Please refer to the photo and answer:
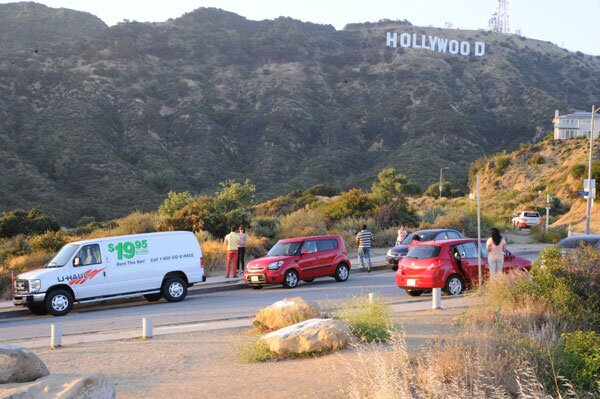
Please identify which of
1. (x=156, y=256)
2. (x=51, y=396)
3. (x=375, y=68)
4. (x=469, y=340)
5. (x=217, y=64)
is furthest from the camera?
(x=375, y=68)

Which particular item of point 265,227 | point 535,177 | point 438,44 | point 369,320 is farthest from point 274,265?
point 438,44

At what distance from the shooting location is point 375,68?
349 feet

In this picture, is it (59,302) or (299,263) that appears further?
(299,263)

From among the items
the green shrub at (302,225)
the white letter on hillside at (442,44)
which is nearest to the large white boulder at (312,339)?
the green shrub at (302,225)

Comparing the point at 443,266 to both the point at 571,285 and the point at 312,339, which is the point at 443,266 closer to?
the point at 571,285

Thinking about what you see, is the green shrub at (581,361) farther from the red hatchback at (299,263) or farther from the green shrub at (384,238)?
the green shrub at (384,238)

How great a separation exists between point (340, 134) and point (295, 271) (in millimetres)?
63980

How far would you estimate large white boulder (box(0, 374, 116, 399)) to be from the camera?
6562 millimetres

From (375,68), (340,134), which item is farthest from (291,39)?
(340,134)

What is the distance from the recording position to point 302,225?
35.6 meters

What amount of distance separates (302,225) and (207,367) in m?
25.3

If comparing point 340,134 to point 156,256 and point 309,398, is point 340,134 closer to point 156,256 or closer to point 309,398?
point 156,256

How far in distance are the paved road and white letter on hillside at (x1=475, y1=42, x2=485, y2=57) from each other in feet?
329

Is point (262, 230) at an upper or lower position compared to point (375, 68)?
lower
